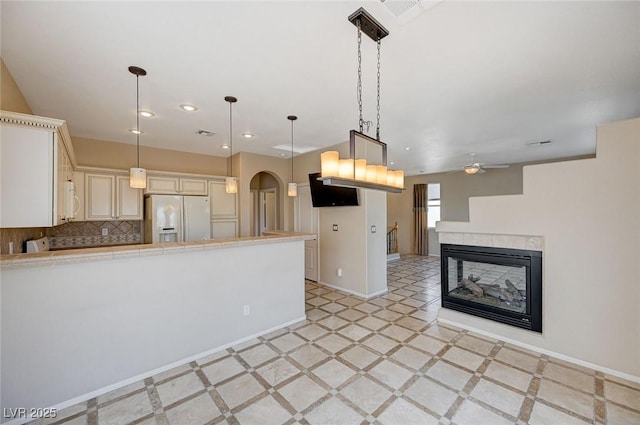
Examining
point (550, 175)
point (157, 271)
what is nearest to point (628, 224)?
point (550, 175)

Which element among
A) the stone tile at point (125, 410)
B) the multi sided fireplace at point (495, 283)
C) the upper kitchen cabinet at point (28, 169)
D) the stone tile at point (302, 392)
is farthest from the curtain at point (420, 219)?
the upper kitchen cabinet at point (28, 169)

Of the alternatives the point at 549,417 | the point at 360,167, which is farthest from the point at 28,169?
the point at 549,417

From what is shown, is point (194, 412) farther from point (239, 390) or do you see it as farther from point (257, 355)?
point (257, 355)

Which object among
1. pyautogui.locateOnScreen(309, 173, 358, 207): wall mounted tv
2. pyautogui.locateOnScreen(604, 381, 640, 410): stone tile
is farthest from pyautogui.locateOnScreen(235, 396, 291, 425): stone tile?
pyautogui.locateOnScreen(309, 173, 358, 207): wall mounted tv

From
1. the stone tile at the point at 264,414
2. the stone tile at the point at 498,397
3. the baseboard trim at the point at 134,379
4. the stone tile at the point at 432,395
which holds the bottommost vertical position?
the stone tile at the point at 498,397

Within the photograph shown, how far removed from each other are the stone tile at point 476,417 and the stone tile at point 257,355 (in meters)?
1.74

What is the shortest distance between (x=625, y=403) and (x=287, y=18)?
3917mm

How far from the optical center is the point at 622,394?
2258 millimetres

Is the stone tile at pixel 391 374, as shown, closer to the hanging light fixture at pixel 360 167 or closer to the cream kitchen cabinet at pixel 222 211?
the hanging light fixture at pixel 360 167

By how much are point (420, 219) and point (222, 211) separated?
21.0 ft

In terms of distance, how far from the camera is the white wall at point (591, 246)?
2473 millimetres

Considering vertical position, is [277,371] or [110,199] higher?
[110,199]

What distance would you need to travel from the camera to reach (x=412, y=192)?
30.2ft

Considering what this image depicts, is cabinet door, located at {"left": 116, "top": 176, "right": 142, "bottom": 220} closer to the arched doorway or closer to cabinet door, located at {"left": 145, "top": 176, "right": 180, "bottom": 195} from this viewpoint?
cabinet door, located at {"left": 145, "top": 176, "right": 180, "bottom": 195}
